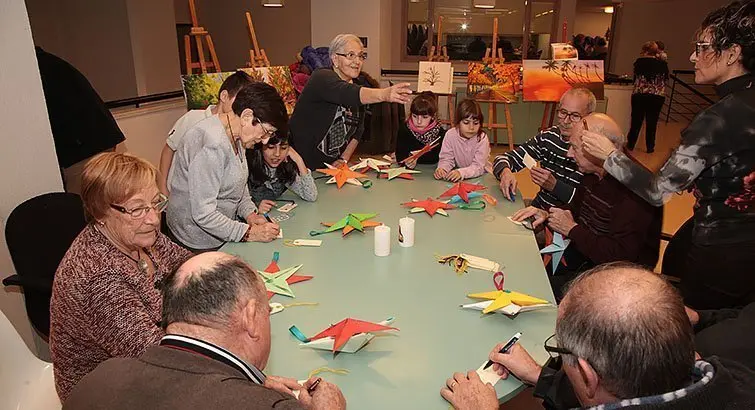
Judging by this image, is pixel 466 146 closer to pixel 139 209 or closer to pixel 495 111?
pixel 139 209

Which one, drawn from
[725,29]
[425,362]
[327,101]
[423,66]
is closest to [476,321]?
[425,362]

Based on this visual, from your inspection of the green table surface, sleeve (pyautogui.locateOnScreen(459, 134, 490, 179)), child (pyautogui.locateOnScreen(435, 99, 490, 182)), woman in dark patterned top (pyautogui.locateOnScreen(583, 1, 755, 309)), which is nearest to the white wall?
the green table surface

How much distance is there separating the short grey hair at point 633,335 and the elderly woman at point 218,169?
1.54 m

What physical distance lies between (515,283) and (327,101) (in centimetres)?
183

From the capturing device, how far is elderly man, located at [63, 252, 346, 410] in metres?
0.93

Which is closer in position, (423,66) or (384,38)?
(423,66)

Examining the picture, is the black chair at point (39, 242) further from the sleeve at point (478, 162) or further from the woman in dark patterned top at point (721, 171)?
the woman in dark patterned top at point (721, 171)

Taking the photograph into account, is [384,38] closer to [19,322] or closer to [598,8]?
[19,322]

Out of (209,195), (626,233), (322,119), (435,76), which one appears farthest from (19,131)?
(435,76)

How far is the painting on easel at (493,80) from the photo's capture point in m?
7.05

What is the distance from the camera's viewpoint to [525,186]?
5.77 metres

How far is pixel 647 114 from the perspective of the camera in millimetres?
7383

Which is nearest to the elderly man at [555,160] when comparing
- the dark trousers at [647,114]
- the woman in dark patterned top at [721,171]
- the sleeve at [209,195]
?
the woman in dark patterned top at [721,171]

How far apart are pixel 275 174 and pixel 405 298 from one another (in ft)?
4.63
